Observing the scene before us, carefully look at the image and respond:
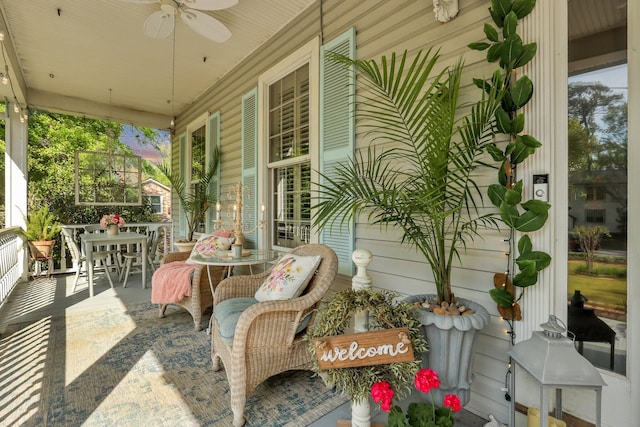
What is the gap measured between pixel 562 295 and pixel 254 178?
11.0ft

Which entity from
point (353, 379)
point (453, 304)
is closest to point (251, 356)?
point (353, 379)

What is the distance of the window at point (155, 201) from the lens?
A: 889cm

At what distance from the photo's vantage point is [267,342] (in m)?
1.83

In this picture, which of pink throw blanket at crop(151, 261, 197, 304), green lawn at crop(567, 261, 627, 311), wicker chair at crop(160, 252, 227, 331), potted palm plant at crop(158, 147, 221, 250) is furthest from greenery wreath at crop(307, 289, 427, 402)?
potted palm plant at crop(158, 147, 221, 250)

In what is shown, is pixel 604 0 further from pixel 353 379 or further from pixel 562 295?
pixel 353 379

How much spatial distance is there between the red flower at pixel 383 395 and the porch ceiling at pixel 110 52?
11.3ft

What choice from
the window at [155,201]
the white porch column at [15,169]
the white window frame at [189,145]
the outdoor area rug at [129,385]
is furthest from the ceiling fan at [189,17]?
the window at [155,201]

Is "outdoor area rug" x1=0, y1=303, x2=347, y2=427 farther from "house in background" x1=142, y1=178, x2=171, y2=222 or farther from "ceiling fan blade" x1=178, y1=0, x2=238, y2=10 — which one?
"house in background" x1=142, y1=178, x2=171, y2=222

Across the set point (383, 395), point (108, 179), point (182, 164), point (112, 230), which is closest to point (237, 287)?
point (383, 395)

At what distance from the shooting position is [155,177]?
1117 cm

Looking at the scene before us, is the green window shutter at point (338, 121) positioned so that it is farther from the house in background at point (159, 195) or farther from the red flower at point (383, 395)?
the house in background at point (159, 195)

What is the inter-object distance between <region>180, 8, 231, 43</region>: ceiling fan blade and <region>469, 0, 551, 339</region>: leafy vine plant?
2.46 meters

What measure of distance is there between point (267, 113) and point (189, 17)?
49.6 inches

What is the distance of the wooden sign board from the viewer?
1347 mm
